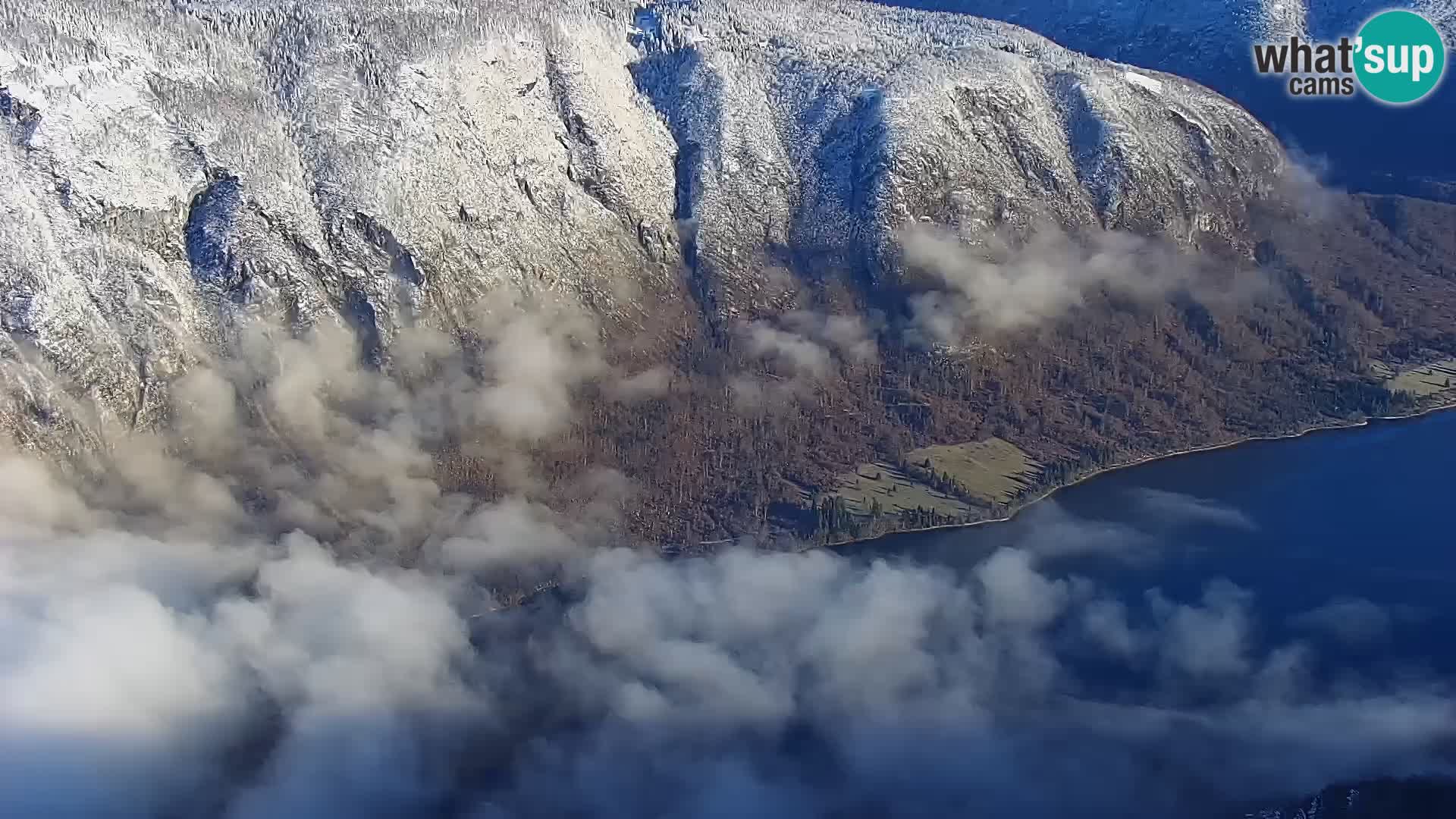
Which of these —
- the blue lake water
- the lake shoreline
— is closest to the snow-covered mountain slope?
the lake shoreline

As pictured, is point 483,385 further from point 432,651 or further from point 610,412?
point 432,651

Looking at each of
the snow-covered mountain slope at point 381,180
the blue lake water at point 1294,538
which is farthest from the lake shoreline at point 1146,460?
the snow-covered mountain slope at point 381,180

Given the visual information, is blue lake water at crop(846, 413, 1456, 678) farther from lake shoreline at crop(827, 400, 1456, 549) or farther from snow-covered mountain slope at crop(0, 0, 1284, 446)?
snow-covered mountain slope at crop(0, 0, 1284, 446)

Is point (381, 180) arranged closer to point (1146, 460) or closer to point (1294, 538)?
point (1146, 460)

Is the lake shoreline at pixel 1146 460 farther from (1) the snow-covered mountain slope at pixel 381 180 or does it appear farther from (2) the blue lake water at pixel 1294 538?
(1) the snow-covered mountain slope at pixel 381 180

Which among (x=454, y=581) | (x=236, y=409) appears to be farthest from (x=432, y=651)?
(x=236, y=409)

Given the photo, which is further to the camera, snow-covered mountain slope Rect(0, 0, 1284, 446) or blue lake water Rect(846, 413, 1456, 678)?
snow-covered mountain slope Rect(0, 0, 1284, 446)
